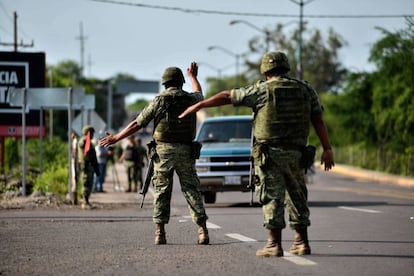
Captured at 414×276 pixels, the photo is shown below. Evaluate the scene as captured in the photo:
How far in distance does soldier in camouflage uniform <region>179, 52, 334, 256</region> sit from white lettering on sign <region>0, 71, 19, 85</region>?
21.7 m

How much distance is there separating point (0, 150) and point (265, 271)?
32230 millimetres

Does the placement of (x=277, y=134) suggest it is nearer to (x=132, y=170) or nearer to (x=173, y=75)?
(x=173, y=75)

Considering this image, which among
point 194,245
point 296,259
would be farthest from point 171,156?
point 296,259

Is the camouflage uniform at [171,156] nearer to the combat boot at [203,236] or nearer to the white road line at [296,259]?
the combat boot at [203,236]

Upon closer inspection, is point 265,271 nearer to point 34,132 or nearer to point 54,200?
point 54,200

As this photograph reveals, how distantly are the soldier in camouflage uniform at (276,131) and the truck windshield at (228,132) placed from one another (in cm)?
1087

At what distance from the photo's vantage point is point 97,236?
40.3ft

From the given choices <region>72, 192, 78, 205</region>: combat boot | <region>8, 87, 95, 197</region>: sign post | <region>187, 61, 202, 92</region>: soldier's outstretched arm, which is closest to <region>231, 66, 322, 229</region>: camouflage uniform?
<region>187, 61, 202, 92</region>: soldier's outstretched arm

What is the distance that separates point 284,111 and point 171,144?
2104 millimetres

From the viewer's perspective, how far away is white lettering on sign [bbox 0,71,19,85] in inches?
1184

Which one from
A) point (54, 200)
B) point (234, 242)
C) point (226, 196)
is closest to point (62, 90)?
point (54, 200)

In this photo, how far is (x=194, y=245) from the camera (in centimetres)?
1088

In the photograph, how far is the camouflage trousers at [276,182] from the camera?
9.14 m

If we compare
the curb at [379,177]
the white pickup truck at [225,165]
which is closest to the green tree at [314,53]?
the curb at [379,177]
